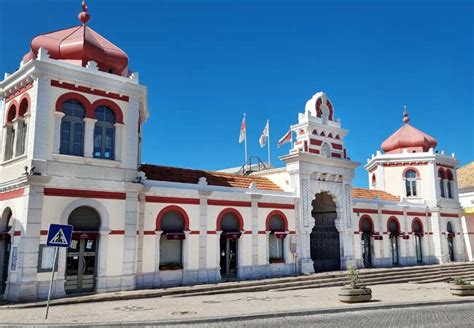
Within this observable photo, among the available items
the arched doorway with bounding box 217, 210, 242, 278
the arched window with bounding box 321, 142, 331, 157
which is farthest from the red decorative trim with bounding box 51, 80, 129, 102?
the arched window with bounding box 321, 142, 331, 157

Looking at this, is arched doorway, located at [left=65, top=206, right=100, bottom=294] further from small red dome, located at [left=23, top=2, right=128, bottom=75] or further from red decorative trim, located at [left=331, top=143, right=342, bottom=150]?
red decorative trim, located at [left=331, top=143, right=342, bottom=150]

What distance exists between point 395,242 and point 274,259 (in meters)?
12.1

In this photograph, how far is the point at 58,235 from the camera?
11.9m

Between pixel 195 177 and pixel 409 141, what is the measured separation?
20.8 m

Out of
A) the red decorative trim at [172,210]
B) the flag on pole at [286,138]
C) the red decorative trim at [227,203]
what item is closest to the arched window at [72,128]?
the red decorative trim at [172,210]

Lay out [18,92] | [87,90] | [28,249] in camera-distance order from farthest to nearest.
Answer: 1. [18,92]
2. [87,90]
3. [28,249]

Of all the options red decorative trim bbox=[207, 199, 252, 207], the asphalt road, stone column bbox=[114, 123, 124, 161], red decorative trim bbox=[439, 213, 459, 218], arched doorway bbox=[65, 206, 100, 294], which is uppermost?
stone column bbox=[114, 123, 124, 161]

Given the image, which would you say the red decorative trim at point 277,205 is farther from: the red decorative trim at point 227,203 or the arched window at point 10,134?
the arched window at point 10,134

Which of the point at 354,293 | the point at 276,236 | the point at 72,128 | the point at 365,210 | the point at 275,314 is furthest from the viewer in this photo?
the point at 365,210

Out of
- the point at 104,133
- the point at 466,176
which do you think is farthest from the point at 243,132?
the point at 466,176

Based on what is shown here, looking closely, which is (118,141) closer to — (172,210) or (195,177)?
(172,210)

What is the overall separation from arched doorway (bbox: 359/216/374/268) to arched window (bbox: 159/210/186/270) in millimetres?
13479

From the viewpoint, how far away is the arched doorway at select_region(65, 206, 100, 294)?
16656mm

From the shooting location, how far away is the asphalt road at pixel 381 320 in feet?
39.1
